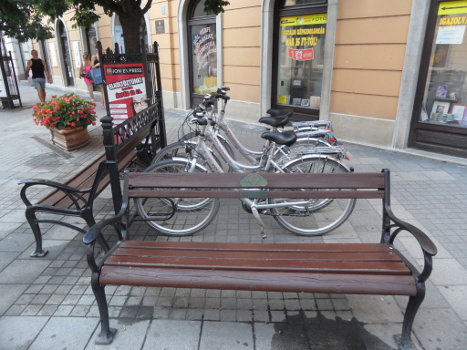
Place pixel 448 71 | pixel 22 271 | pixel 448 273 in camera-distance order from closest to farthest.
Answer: pixel 448 273
pixel 22 271
pixel 448 71

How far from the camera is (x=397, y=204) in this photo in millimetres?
4270

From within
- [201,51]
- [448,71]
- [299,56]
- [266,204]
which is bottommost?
[266,204]

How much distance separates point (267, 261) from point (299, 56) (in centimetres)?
662

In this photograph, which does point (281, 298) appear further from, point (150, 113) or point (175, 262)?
point (150, 113)

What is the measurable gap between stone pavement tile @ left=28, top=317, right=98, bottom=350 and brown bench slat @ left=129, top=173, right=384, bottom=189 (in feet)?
3.37

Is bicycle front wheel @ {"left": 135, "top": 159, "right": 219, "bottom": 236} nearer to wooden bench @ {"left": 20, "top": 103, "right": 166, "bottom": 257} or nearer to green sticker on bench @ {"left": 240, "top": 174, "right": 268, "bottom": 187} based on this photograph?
wooden bench @ {"left": 20, "top": 103, "right": 166, "bottom": 257}

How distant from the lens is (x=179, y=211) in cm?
402

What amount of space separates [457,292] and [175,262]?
2.17m

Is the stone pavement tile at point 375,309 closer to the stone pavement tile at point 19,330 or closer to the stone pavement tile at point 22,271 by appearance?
the stone pavement tile at point 19,330

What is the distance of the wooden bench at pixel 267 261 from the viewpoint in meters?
2.06

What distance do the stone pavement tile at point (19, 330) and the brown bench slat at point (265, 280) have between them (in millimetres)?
722

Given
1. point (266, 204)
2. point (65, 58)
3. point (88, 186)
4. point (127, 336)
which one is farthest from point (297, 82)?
point (65, 58)

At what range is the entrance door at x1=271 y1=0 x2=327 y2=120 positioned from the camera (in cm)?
742

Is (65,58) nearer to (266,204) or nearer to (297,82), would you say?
(297,82)
